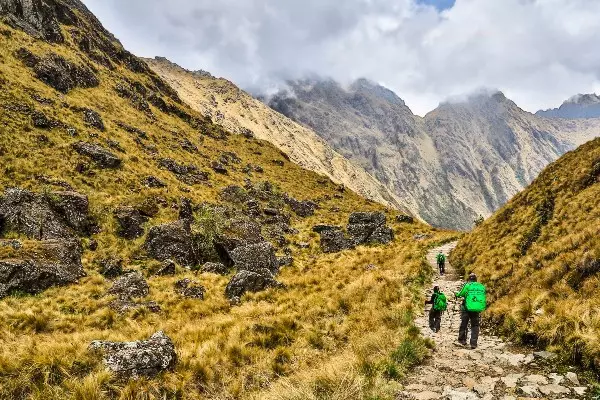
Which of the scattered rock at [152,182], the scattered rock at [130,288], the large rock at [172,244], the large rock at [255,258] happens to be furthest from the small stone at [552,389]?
the scattered rock at [152,182]

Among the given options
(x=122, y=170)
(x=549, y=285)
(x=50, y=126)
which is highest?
(x=50, y=126)

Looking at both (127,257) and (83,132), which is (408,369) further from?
(83,132)

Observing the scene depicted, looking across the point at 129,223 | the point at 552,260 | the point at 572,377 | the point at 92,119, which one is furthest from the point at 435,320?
the point at 92,119

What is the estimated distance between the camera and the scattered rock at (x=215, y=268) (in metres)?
28.6

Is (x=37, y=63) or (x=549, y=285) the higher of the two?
(x=37, y=63)

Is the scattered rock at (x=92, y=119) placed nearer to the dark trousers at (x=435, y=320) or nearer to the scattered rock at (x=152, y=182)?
the scattered rock at (x=152, y=182)

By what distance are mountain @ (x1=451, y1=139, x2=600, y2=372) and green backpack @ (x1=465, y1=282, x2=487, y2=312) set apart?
1152 millimetres

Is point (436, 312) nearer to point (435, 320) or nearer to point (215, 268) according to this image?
point (435, 320)

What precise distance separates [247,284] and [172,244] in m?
12.8

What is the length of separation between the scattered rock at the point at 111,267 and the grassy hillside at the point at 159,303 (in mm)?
543

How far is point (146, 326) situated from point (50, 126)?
152ft

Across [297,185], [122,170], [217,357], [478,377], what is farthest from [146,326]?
[297,185]

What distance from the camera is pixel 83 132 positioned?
180 feet

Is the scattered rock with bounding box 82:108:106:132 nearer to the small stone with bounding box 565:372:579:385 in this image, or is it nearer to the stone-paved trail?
the stone-paved trail
